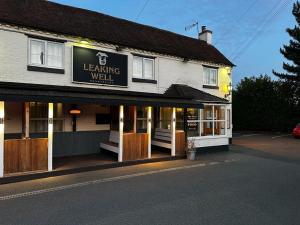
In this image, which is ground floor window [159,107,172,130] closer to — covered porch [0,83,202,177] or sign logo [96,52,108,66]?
covered porch [0,83,202,177]

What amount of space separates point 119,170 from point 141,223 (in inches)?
208

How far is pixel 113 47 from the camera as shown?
13.4 metres

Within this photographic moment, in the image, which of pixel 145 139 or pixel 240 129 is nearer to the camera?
pixel 145 139

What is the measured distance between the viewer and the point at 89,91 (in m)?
10.6

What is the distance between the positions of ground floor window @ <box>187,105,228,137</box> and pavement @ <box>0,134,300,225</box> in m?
4.44

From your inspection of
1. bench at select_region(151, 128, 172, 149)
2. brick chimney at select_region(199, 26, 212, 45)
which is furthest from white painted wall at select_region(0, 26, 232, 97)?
brick chimney at select_region(199, 26, 212, 45)

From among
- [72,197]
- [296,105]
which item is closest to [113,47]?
[72,197]

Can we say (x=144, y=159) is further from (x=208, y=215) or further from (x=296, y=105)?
(x=296, y=105)

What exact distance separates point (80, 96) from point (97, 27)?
17.9ft

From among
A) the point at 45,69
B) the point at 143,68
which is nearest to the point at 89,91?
the point at 45,69

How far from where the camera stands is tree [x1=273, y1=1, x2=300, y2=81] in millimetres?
30578

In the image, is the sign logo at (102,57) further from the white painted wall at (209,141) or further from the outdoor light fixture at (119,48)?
the white painted wall at (209,141)

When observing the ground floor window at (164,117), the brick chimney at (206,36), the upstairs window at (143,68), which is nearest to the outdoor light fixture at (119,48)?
the upstairs window at (143,68)

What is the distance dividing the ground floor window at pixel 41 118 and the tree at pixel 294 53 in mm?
27191
